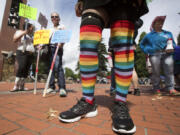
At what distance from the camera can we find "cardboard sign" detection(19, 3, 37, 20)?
109 inches

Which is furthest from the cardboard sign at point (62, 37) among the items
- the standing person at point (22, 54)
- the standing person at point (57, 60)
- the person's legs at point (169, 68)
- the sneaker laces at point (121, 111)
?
the person's legs at point (169, 68)

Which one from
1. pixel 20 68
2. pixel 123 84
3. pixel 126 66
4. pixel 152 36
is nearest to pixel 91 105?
pixel 123 84

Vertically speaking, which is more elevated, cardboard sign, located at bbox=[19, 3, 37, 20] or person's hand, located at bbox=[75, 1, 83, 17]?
cardboard sign, located at bbox=[19, 3, 37, 20]

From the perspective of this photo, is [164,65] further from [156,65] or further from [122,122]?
[122,122]

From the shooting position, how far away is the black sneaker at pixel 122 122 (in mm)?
793

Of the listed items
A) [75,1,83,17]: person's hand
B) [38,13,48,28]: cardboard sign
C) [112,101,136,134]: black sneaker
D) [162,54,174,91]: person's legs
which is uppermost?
[38,13,48,28]: cardboard sign

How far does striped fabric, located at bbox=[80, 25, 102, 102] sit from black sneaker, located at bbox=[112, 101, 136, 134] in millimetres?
269

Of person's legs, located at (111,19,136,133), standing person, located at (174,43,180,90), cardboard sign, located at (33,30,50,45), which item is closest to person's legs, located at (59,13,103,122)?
person's legs, located at (111,19,136,133)

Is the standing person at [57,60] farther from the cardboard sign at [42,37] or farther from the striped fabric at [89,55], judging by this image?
the striped fabric at [89,55]

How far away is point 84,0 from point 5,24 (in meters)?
17.0

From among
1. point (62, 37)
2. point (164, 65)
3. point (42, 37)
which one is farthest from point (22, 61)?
point (164, 65)

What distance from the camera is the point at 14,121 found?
0.95m

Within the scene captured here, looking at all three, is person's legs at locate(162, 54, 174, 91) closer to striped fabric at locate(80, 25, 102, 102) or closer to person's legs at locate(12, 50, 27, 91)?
striped fabric at locate(80, 25, 102, 102)

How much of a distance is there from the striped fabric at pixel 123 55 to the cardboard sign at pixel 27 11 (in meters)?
2.54
